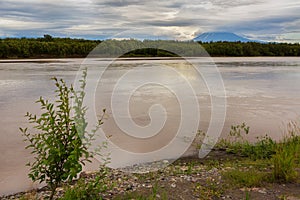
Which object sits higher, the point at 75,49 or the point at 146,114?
the point at 75,49

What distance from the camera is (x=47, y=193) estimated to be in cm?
460

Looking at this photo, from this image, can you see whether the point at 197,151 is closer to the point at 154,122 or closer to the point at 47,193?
the point at 154,122

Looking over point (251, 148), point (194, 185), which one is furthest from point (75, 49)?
point (194, 185)

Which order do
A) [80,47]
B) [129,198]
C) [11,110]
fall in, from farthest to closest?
[80,47], [11,110], [129,198]

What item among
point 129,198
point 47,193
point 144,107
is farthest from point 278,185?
point 144,107

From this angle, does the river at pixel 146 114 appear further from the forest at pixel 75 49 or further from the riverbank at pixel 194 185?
the forest at pixel 75 49

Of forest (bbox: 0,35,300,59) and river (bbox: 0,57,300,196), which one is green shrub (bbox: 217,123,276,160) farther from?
forest (bbox: 0,35,300,59)

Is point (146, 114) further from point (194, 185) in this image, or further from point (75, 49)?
point (75, 49)

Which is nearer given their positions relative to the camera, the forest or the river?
the river

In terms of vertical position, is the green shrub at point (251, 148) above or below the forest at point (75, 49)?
below

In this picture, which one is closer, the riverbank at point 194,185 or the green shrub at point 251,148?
the riverbank at point 194,185

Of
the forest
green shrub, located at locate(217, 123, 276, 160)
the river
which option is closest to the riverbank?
green shrub, located at locate(217, 123, 276, 160)

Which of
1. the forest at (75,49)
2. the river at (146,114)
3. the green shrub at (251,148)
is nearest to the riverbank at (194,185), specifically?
the green shrub at (251,148)

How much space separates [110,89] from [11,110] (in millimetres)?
6347
